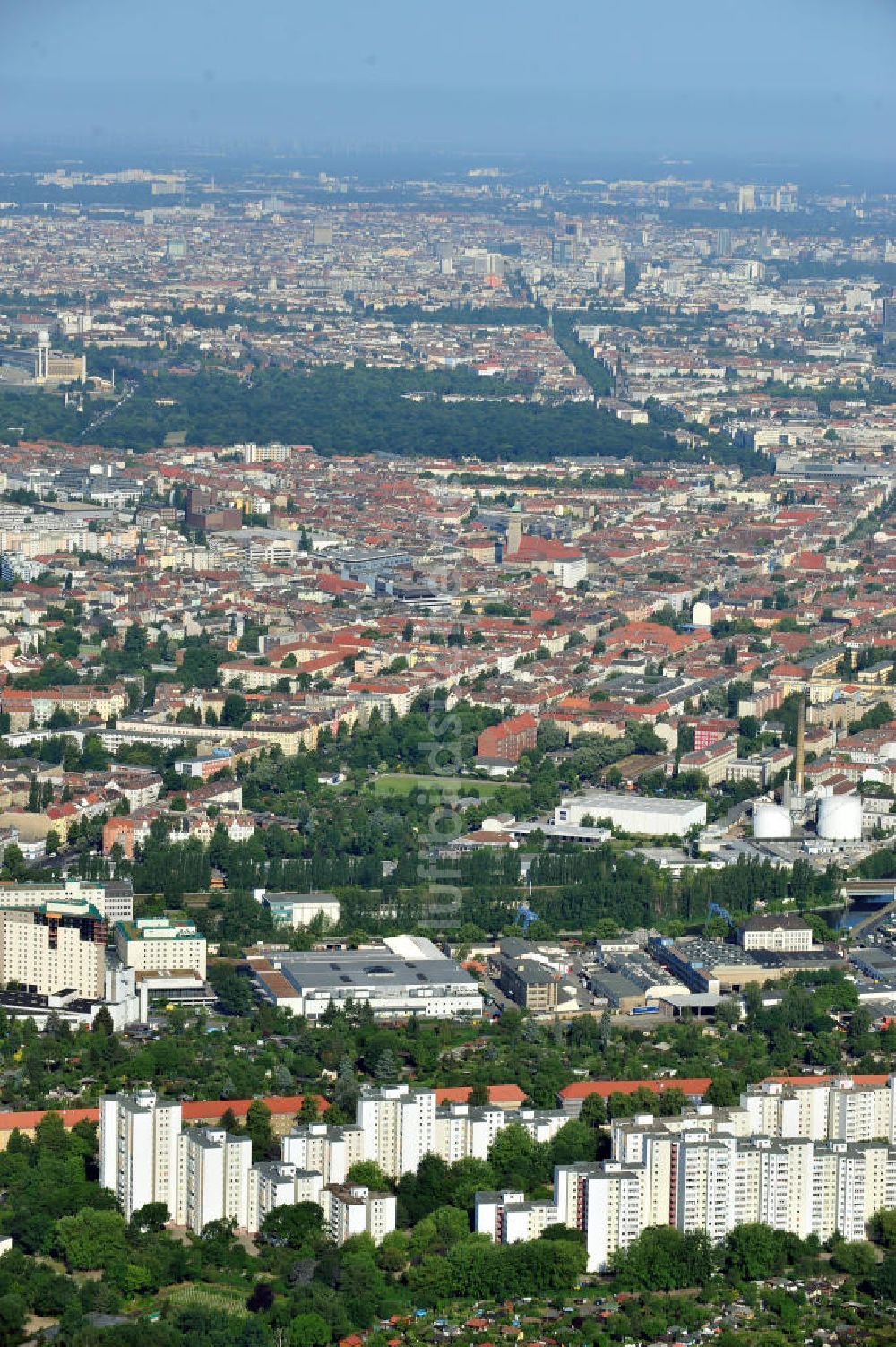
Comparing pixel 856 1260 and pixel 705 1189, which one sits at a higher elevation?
pixel 705 1189

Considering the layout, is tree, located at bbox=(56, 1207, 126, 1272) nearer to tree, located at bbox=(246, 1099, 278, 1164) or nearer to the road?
tree, located at bbox=(246, 1099, 278, 1164)

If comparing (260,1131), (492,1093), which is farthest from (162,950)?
(260,1131)

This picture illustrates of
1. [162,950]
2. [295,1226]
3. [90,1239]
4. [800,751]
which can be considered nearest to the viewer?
[90,1239]

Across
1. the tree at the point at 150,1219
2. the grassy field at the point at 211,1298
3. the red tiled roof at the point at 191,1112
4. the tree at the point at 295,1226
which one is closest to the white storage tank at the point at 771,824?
the red tiled roof at the point at 191,1112

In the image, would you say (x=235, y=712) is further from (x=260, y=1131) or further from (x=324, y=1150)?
(x=324, y=1150)

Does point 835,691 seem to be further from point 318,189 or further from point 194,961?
point 318,189

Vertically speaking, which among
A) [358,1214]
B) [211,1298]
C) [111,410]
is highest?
[358,1214]

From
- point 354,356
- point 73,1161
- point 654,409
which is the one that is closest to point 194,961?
point 73,1161

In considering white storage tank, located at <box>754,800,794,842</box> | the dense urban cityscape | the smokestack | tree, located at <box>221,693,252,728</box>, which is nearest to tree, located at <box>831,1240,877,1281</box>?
the dense urban cityscape
